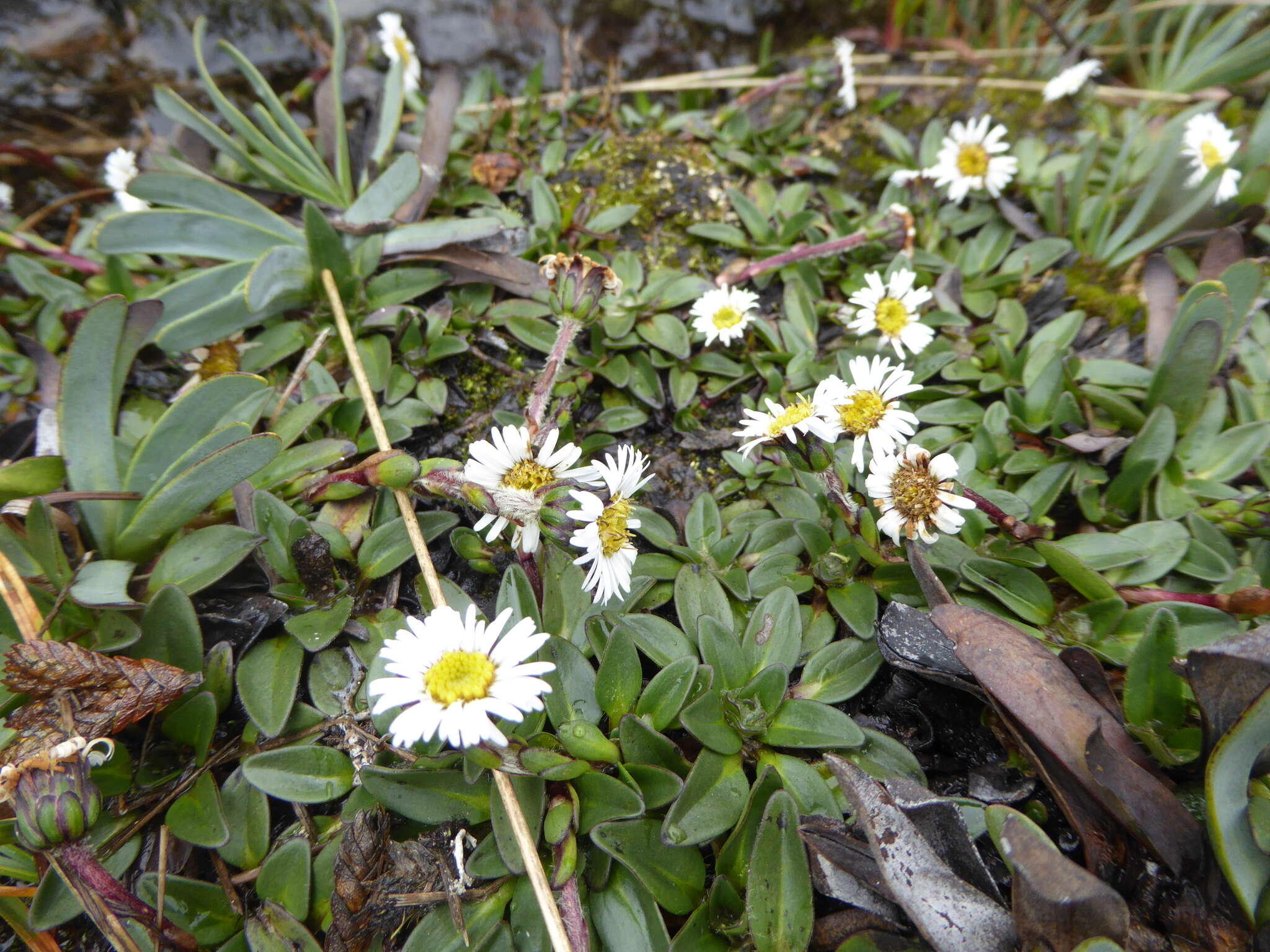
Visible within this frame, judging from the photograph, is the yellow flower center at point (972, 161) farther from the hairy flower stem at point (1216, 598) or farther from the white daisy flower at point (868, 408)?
the hairy flower stem at point (1216, 598)

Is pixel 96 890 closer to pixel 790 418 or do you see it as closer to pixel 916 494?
pixel 790 418

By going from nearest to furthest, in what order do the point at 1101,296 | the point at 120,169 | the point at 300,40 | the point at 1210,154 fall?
1. the point at 1101,296
2. the point at 1210,154
3. the point at 120,169
4. the point at 300,40

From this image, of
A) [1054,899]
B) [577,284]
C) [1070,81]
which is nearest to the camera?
[1054,899]

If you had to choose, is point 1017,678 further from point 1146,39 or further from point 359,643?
point 1146,39

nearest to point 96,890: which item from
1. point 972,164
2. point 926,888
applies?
point 926,888

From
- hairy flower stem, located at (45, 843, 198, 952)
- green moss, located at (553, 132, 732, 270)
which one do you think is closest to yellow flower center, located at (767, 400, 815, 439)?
green moss, located at (553, 132, 732, 270)

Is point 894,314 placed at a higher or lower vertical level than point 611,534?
higher

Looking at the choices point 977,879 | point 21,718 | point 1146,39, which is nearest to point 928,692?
point 977,879

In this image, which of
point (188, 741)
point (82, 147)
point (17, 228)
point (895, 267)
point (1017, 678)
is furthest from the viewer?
point (82, 147)
